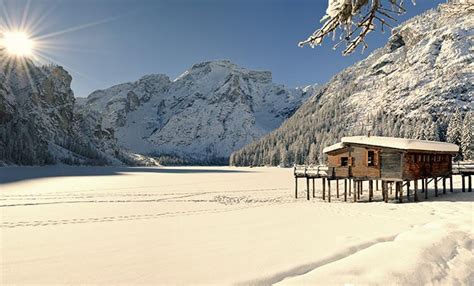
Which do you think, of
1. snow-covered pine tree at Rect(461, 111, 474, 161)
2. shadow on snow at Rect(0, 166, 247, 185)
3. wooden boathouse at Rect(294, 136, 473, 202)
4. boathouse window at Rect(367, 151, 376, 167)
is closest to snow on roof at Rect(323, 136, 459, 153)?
wooden boathouse at Rect(294, 136, 473, 202)

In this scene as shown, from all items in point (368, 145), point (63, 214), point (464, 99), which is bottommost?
point (63, 214)

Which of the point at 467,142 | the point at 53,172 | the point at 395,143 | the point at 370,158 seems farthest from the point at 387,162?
the point at 53,172

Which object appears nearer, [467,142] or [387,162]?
[387,162]

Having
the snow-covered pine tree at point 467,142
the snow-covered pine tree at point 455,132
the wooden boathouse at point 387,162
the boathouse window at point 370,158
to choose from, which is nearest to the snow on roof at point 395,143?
the wooden boathouse at point 387,162

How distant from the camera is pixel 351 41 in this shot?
6.92 m

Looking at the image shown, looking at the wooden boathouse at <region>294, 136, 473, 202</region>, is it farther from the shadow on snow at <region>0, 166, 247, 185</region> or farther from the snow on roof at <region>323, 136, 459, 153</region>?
the shadow on snow at <region>0, 166, 247, 185</region>

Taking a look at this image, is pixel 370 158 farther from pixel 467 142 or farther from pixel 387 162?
pixel 467 142

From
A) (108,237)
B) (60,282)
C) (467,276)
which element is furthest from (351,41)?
(108,237)

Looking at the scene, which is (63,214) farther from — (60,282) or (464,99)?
(464,99)

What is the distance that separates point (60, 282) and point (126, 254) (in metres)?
2.68

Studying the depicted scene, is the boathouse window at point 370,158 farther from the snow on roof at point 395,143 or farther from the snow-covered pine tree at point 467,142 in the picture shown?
the snow-covered pine tree at point 467,142

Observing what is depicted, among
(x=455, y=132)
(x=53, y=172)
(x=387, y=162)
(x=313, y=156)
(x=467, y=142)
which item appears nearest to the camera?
(x=387, y=162)

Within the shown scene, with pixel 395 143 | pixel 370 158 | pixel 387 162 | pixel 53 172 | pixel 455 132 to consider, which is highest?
pixel 455 132

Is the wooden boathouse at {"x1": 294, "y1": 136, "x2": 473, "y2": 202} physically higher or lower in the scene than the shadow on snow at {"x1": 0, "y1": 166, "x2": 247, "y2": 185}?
higher
